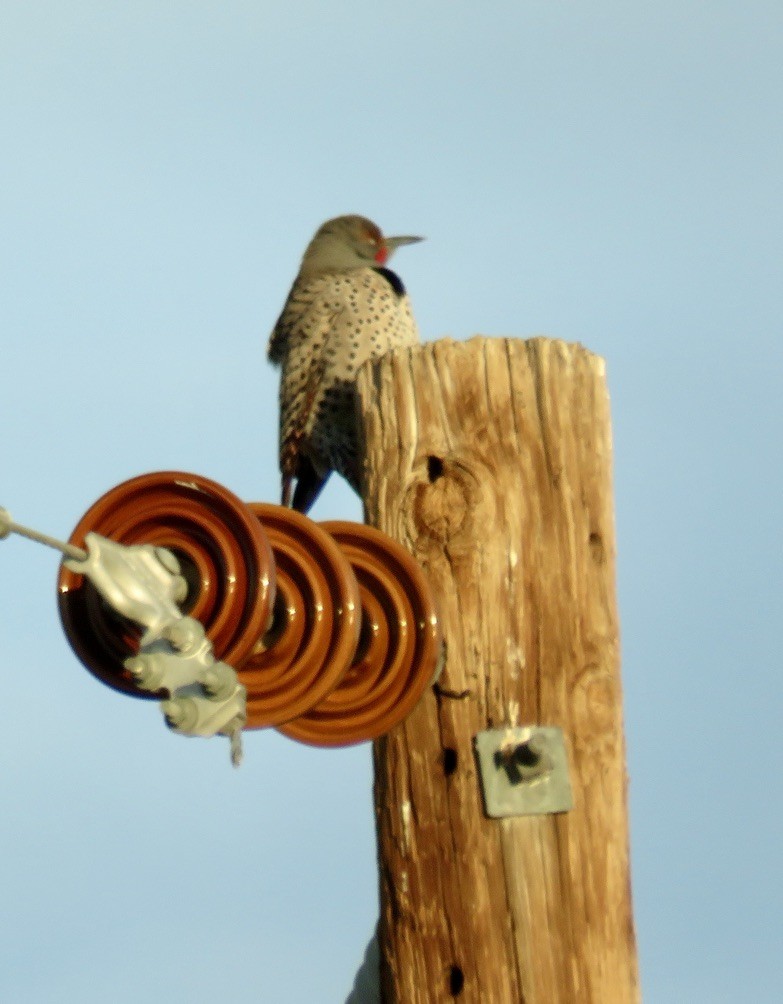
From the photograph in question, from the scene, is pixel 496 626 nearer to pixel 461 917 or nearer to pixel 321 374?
pixel 461 917

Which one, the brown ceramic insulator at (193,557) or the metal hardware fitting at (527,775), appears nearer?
the brown ceramic insulator at (193,557)

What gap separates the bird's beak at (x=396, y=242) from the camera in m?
8.77

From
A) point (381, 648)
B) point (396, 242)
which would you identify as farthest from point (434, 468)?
point (396, 242)

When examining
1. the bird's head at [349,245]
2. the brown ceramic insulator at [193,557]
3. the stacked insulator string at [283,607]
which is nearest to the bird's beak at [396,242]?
the bird's head at [349,245]

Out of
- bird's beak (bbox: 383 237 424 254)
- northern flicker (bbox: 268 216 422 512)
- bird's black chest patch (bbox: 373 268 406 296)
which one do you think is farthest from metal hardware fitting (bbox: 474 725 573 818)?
bird's beak (bbox: 383 237 424 254)

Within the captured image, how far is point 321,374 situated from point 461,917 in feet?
13.3

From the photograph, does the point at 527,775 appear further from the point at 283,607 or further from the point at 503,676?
the point at 283,607

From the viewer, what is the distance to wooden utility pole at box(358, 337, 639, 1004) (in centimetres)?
328

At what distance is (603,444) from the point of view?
352cm

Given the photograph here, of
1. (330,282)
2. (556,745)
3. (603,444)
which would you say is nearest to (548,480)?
(603,444)

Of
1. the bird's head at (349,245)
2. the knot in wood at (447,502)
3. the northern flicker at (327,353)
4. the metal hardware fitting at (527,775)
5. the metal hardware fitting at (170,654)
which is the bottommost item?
the metal hardware fitting at (527,775)

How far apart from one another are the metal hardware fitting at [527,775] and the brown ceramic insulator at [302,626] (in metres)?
0.41

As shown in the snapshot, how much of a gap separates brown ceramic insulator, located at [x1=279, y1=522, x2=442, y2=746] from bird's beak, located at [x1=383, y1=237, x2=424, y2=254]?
18.3ft

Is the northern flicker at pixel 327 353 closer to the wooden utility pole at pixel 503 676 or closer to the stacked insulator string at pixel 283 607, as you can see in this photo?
the wooden utility pole at pixel 503 676
